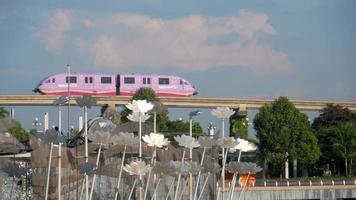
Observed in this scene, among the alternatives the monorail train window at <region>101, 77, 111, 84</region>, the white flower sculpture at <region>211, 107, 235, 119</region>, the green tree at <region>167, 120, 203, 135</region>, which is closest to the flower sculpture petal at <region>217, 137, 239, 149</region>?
the white flower sculpture at <region>211, 107, 235, 119</region>

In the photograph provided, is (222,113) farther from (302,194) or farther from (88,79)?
(88,79)

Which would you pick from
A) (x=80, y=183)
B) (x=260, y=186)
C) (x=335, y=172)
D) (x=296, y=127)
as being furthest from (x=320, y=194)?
(x=80, y=183)

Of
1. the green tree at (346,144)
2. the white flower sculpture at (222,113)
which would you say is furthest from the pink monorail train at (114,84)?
the white flower sculpture at (222,113)

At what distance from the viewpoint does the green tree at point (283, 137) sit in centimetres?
5891

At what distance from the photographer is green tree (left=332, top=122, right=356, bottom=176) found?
2392 inches

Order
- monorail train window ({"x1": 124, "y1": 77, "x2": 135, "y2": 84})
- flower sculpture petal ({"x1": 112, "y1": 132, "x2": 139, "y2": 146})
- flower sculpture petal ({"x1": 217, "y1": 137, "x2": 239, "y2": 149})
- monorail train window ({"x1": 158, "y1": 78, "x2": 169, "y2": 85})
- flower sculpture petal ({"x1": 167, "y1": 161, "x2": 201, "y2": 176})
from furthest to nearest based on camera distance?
monorail train window ({"x1": 124, "y1": 77, "x2": 135, "y2": 84})
monorail train window ({"x1": 158, "y1": 78, "x2": 169, "y2": 85})
flower sculpture petal ({"x1": 217, "y1": 137, "x2": 239, "y2": 149})
flower sculpture petal ({"x1": 167, "y1": 161, "x2": 201, "y2": 176})
flower sculpture petal ({"x1": 112, "y1": 132, "x2": 139, "y2": 146})

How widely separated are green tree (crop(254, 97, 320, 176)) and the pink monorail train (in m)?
18.5

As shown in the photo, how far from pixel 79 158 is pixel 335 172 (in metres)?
51.5

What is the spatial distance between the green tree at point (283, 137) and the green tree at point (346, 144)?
6.39 feet

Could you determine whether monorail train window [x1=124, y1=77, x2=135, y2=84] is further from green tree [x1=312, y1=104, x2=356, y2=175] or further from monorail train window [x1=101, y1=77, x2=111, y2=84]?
green tree [x1=312, y1=104, x2=356, y2=175]

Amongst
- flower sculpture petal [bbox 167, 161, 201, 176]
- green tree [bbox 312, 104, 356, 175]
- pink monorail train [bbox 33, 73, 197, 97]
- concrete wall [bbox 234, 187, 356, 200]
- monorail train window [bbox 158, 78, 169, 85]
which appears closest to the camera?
flower sculpture petal [bbox 167, 161, 201, 176]

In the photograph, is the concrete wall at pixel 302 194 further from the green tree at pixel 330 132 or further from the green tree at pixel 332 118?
the green tree at pixel 332 118

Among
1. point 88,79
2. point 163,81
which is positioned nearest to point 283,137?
point 163,81

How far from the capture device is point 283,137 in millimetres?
58594
